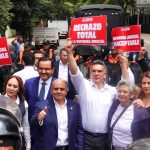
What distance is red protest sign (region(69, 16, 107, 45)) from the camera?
6.80m

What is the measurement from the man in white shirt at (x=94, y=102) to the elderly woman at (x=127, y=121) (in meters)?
0.16

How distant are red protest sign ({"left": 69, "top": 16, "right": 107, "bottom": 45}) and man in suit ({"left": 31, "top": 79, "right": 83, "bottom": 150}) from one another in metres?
2.09

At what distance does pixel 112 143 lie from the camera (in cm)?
488

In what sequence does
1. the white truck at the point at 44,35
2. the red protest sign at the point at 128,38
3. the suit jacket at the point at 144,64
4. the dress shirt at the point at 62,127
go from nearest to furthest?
the dress shirt at the point at 62,127 < the red protest sign at the point at 128,38 < the suit jacket at the point at 144,64 < the white truck at the point at 44,35

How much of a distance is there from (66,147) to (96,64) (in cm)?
96

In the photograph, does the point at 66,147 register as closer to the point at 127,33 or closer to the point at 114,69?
the point at 127,33

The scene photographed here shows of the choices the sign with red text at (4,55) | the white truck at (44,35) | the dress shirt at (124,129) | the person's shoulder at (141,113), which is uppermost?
the sign with red text at (4,55)

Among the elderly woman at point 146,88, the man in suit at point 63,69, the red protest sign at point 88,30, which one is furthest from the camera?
the man in suit at point 63,69

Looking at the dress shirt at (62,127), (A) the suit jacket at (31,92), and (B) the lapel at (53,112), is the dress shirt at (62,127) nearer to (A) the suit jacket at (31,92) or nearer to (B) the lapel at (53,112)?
(B) the lapel at (53,112)

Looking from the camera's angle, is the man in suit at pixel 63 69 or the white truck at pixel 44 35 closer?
the man in suit at pixel 63 69

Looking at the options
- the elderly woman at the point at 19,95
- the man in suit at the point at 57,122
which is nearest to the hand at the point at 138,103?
the man in suit at the point at 57,122

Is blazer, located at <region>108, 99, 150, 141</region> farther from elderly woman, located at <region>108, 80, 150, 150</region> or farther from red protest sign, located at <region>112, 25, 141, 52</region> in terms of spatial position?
red protest sign, located at <region>112, 25, 141, 52</region>

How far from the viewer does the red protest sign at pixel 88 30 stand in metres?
6.80

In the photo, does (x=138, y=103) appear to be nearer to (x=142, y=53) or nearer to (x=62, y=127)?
(x=62, y=127)
